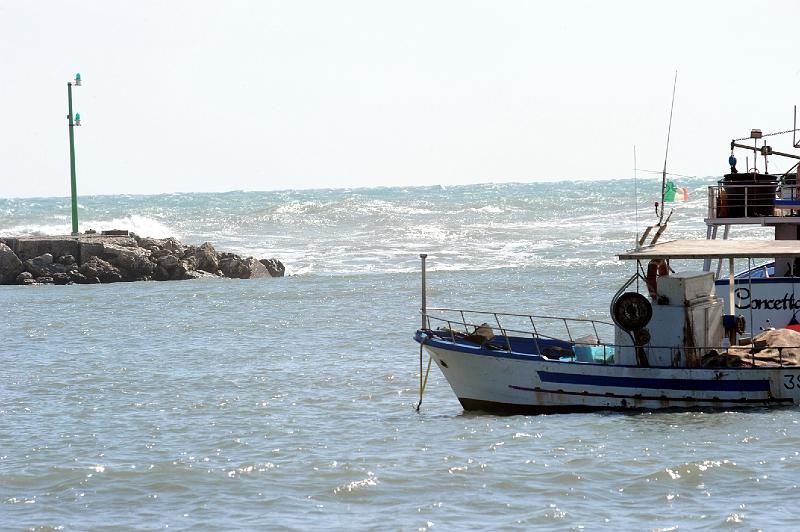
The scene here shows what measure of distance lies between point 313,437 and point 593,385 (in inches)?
154

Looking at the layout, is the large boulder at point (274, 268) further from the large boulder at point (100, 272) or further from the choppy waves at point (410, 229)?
the large boulder at point (100, 272)

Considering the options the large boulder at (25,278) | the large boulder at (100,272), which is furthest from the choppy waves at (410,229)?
the large boulder at (25,278)

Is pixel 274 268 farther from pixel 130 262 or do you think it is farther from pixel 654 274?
pixel 654 274

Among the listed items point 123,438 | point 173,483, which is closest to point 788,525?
point 173,483

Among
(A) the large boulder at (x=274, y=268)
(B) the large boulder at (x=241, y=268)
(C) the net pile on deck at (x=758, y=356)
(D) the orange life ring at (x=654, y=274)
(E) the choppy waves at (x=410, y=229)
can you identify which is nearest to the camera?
(C) the net pile on deck at (x=758, y=356)

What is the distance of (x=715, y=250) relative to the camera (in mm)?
17984

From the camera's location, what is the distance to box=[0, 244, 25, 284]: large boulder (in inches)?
1665

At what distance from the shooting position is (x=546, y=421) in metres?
17.3

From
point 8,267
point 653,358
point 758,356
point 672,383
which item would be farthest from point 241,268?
point 758,356

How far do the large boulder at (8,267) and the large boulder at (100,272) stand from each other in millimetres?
2193

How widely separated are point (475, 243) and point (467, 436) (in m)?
46.4

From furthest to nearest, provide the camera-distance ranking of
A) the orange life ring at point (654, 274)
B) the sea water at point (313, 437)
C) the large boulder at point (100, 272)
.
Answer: the large boulder at point (100, 272)
the orange life ring at point (654, 274)
the sea water at point (313, 437)

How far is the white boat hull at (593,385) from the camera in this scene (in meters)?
17.3

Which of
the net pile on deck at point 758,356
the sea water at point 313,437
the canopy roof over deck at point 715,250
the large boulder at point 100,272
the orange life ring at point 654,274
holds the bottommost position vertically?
the sea water at point 313,437
